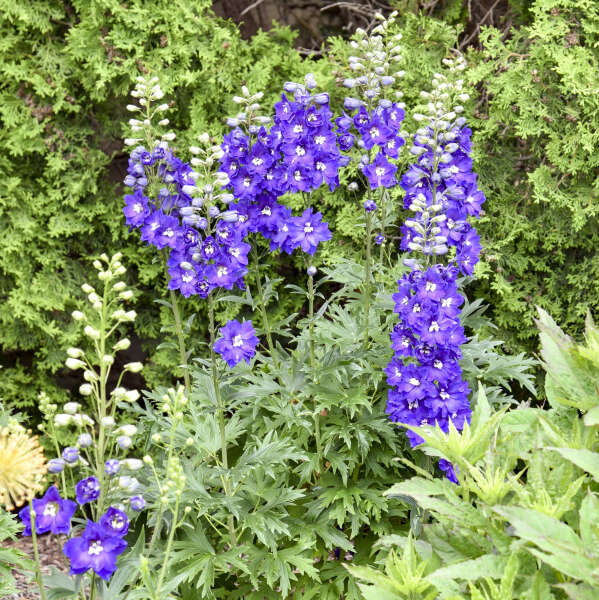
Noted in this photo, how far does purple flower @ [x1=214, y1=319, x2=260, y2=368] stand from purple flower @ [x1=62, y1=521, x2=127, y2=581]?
38.6 inches

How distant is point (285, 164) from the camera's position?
2.80m

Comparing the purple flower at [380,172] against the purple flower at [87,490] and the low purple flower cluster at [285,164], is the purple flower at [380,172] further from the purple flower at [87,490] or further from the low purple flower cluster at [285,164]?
the purple flower at [87,490]

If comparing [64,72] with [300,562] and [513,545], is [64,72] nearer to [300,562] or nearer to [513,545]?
[300,562]

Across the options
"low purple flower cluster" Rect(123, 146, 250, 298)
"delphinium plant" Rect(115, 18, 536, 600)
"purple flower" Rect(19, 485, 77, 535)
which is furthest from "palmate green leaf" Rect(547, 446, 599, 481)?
"low purple flower cluster" Rect(123, 146, 250, 298)

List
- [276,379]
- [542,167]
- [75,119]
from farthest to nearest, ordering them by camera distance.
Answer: [75,119] < [542,167] < [276,379]

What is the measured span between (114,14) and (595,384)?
395 cm

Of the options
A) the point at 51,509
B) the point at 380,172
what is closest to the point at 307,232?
the point at 380,172

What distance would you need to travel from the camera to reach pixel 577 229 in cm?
407

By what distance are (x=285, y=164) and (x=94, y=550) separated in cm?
162

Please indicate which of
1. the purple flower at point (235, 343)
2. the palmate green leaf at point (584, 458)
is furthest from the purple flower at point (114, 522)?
the palmate green leaf at point (584, 458)

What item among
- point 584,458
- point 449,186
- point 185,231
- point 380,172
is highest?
point 584,458

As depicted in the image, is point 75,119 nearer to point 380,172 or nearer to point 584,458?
point 380,172

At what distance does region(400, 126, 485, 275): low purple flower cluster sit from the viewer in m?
2.81

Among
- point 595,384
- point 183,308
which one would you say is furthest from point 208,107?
point 595,384
